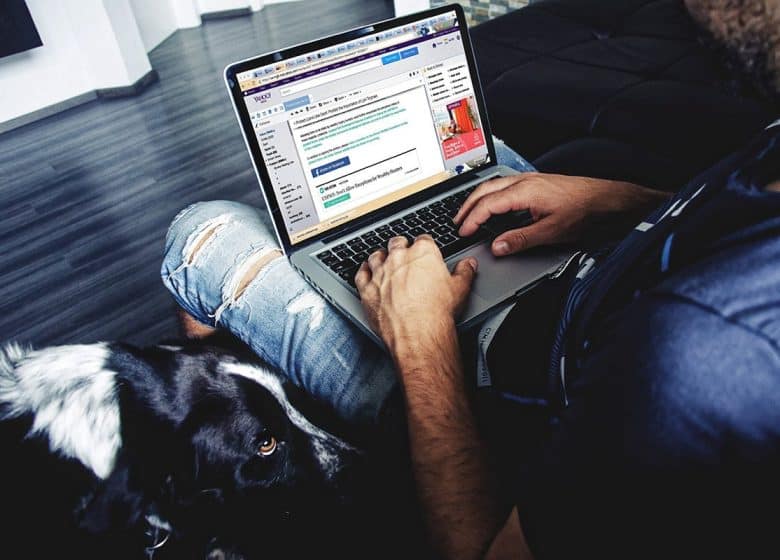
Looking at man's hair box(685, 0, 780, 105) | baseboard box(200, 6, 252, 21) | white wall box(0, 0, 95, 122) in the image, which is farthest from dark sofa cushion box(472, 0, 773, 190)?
baseboard box(200, 6, 252, 21)

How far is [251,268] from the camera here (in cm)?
114

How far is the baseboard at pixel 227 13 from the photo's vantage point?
21.5 ft

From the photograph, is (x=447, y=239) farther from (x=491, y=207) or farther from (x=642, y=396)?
(x=642, y=396)

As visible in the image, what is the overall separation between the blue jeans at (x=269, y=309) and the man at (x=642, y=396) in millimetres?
126

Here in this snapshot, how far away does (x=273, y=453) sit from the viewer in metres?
1.02

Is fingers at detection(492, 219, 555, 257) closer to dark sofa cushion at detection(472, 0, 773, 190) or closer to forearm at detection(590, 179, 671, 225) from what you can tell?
forearm at detection(590, 179, 671, 225)

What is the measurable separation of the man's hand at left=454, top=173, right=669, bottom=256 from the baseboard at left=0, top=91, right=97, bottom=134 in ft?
14.1

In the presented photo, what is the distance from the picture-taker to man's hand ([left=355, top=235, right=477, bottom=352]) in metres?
0.85

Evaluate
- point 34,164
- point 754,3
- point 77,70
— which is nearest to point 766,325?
point 754,3

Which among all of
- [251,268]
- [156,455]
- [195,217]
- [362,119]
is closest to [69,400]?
[156,455]

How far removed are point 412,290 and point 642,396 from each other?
0.52m

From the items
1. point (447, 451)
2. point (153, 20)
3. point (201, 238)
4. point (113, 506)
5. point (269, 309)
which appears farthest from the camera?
point (153, 20)

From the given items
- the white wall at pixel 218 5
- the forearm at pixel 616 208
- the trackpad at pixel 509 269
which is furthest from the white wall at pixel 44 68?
the forearm at pixel 616 208

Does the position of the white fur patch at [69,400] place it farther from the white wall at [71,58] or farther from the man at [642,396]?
the white wall at [71,58]
